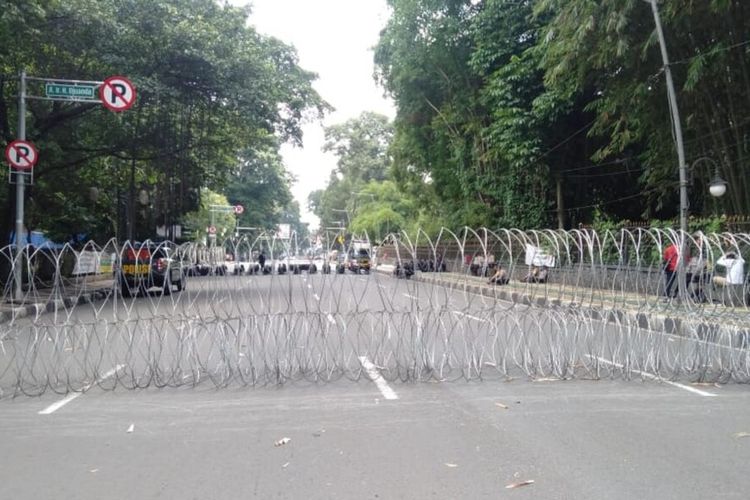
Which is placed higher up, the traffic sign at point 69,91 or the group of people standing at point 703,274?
the traffic sign at point 69,91

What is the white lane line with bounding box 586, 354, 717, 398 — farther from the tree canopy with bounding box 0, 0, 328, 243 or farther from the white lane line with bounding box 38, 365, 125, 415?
the tree canopy with bounding box 0, 0, 328, 243

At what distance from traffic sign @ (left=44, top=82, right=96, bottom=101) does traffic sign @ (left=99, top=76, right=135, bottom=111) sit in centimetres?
51

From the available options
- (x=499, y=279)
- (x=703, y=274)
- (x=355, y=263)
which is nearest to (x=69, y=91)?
(x=355, y=263)

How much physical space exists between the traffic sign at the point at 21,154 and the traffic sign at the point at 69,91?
1.62 m

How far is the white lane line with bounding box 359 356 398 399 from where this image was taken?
7158mm

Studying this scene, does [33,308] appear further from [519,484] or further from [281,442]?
[519,484]

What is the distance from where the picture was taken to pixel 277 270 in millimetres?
9609

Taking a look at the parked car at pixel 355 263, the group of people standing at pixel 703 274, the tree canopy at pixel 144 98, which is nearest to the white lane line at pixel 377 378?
the parked car at pixel 355 263

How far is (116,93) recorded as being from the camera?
1410 cm

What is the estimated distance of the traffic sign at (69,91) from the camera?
1426 cm

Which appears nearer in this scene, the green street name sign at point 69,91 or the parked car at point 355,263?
the parked car at point 355,263

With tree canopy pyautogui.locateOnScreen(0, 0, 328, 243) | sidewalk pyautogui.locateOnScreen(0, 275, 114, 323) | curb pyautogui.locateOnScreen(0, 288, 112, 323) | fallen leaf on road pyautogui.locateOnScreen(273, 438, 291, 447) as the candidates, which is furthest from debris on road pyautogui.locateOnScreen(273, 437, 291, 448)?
tree canopy pyautogui.locateOnScreen(0, 0, 328, 243)

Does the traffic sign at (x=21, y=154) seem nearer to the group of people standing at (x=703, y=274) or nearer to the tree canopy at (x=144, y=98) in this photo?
the tree canopy at (x=144, y=98)

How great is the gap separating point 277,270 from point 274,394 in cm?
270
